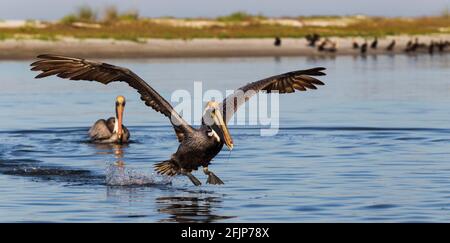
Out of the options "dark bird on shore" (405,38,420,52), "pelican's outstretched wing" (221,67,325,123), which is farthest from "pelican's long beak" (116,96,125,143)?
"dark bird on shore" (405,38,420,52)

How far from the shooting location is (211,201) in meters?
12.1

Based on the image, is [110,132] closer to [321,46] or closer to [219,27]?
[321,46]

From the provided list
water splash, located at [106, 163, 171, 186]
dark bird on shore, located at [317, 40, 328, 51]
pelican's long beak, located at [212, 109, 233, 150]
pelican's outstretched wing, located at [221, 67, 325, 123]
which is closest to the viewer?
pelican's long beak, located at [212, 109, 233, 150]

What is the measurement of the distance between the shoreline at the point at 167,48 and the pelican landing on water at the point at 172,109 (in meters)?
28.4

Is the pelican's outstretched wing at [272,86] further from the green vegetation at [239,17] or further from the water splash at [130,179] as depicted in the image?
the green vegetation at [239,17]

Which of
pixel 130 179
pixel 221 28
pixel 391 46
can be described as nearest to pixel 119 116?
pixel 130 179

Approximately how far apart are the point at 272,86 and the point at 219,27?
45.2 metres

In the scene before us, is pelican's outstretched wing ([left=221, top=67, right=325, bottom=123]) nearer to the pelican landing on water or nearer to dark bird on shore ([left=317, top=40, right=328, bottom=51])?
the pelican landing on water

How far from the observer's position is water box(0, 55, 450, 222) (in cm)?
1133

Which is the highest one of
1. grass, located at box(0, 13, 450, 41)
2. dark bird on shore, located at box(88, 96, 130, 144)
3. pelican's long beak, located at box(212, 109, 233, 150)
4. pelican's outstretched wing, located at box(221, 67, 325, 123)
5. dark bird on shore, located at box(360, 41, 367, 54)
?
grass, located at box(0, 13, 450, 41)

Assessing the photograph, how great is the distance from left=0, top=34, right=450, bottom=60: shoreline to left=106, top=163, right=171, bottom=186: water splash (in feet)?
88.9
